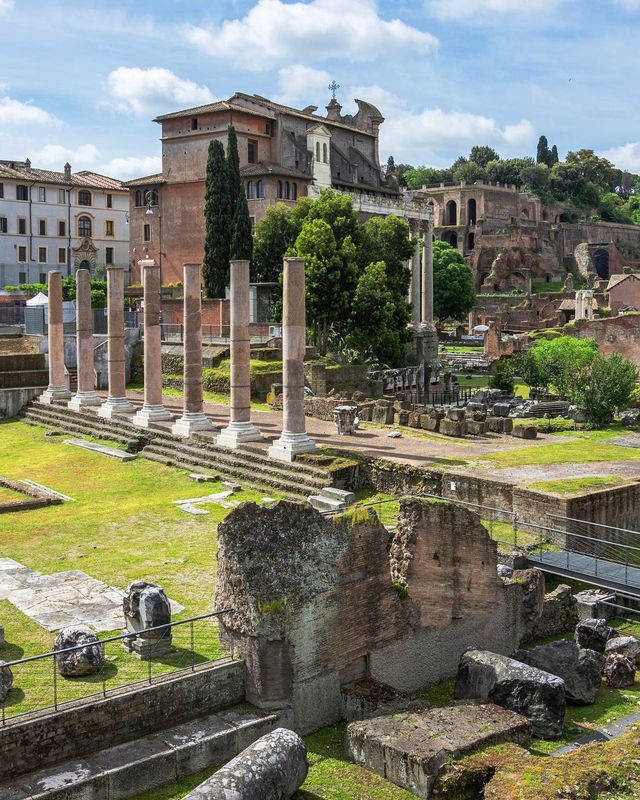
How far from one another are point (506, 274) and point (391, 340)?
61171 mm

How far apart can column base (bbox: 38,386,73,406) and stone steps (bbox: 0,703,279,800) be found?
2324cm

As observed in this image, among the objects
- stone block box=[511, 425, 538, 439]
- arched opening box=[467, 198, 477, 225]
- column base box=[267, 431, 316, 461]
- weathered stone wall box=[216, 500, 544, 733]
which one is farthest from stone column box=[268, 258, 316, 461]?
arched opening box=[467, 198, 477, 225]

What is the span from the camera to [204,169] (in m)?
52.3

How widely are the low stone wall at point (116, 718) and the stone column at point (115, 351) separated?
1920cm

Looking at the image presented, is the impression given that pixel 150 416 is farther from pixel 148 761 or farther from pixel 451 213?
pixel 451 213

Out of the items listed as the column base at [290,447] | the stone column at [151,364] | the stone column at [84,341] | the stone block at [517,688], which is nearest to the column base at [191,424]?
the stone column at [151,364]

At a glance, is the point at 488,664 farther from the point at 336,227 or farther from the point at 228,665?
the point at 336,227

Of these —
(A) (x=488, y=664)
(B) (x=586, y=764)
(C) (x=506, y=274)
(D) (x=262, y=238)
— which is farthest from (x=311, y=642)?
(C) (x=506, y=274)

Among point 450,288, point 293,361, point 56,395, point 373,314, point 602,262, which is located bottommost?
point 56,395

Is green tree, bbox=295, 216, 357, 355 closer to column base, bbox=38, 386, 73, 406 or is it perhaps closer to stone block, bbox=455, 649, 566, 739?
column base, bbox=38, 386, 73, 406

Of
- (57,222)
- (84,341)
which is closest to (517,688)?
(84,341)

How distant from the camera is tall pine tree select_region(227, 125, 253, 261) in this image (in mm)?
42844

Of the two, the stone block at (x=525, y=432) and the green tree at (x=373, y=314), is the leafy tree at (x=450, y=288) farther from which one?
the stone block at (x=525, y=432)

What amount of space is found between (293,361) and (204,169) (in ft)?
105
